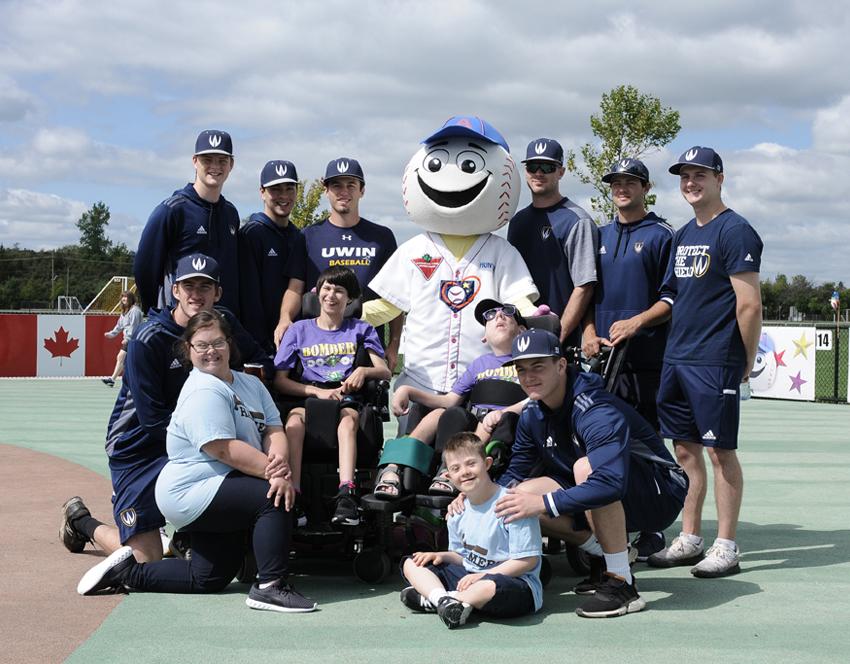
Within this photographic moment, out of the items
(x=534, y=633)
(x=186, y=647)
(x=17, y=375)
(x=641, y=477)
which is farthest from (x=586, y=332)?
(x=17, y=375)

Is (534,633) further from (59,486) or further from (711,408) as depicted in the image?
(59,486)

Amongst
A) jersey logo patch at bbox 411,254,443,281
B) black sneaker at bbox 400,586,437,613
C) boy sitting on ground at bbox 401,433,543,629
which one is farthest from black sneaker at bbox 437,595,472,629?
jersey logo patch at bbox 411,254,443,281

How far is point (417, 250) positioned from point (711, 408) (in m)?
2.01

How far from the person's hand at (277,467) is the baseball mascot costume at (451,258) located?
1292 millimetres

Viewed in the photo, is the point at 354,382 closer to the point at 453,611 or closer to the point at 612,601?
the point at 453,611

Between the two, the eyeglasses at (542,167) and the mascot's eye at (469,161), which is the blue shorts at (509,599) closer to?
the mascot's eye at (469,161)

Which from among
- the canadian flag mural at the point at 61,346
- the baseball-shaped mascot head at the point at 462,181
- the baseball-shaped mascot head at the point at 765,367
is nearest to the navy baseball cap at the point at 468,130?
the baseball-shaped mascot head at the point at 462,181

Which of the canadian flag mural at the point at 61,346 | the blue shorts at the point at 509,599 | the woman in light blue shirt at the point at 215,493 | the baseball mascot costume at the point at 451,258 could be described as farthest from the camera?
the canadian flag mural at the point at 61,346

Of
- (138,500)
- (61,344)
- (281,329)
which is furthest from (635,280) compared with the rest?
(61,344)

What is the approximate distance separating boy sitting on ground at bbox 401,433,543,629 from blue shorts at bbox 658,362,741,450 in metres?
1.47

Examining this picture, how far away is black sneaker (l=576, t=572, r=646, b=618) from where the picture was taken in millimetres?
4383

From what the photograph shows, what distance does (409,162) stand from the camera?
6344mm

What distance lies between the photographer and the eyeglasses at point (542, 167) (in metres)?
6.42

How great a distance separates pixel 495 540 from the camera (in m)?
4.42
